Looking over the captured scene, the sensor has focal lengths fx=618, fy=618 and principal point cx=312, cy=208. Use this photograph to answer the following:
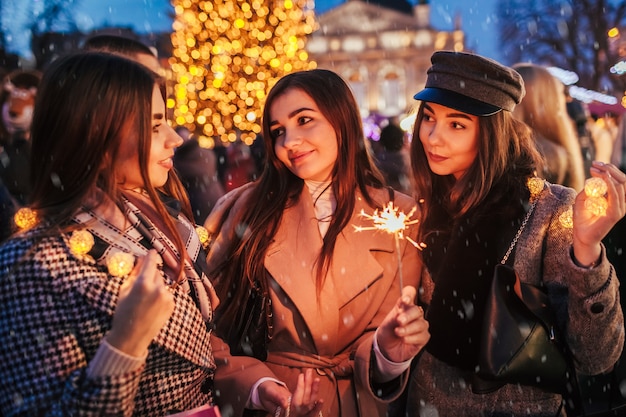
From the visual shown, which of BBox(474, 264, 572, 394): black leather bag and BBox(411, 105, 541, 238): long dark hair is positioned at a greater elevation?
BBox(411, 105, 541, 238): long dark hair

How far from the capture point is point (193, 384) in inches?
78.7

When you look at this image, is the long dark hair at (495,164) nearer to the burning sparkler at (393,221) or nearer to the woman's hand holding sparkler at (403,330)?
the burning sparkler at (393,221)

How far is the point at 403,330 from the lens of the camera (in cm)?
213

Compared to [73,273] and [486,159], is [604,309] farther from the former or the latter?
[73,273]

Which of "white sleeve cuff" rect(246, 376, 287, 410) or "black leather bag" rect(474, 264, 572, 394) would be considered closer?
"black leather bag" rect(474, 264, 572, 394)

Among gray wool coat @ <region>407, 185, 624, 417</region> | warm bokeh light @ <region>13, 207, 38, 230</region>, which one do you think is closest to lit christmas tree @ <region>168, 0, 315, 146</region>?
gray wool coat @ <region>407, 185, 624, 417</region>

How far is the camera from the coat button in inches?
81.4

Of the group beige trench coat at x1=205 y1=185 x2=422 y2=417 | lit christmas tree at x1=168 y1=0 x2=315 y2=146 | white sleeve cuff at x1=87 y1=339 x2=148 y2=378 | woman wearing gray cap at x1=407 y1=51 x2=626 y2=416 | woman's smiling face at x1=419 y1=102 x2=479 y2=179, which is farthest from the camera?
lit christmas tree at x1=168 y1=0 x2=315 y2=146

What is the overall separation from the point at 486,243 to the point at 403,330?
21.0 inches

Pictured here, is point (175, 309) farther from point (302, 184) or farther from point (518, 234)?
point (518, 234)

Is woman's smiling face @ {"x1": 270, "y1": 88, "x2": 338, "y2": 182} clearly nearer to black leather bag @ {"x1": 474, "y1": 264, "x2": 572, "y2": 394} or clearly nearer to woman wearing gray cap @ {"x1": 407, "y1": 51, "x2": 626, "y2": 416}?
woman wearing gray cap @ {"x1": 407, "y1": 51, "x2": 626, "y2": 416}

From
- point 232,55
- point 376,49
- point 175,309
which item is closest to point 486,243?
point 175,309

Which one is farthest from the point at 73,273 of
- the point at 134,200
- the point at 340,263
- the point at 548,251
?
the point at 548,251

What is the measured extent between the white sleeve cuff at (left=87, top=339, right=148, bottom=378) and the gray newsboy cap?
1.58 metres
